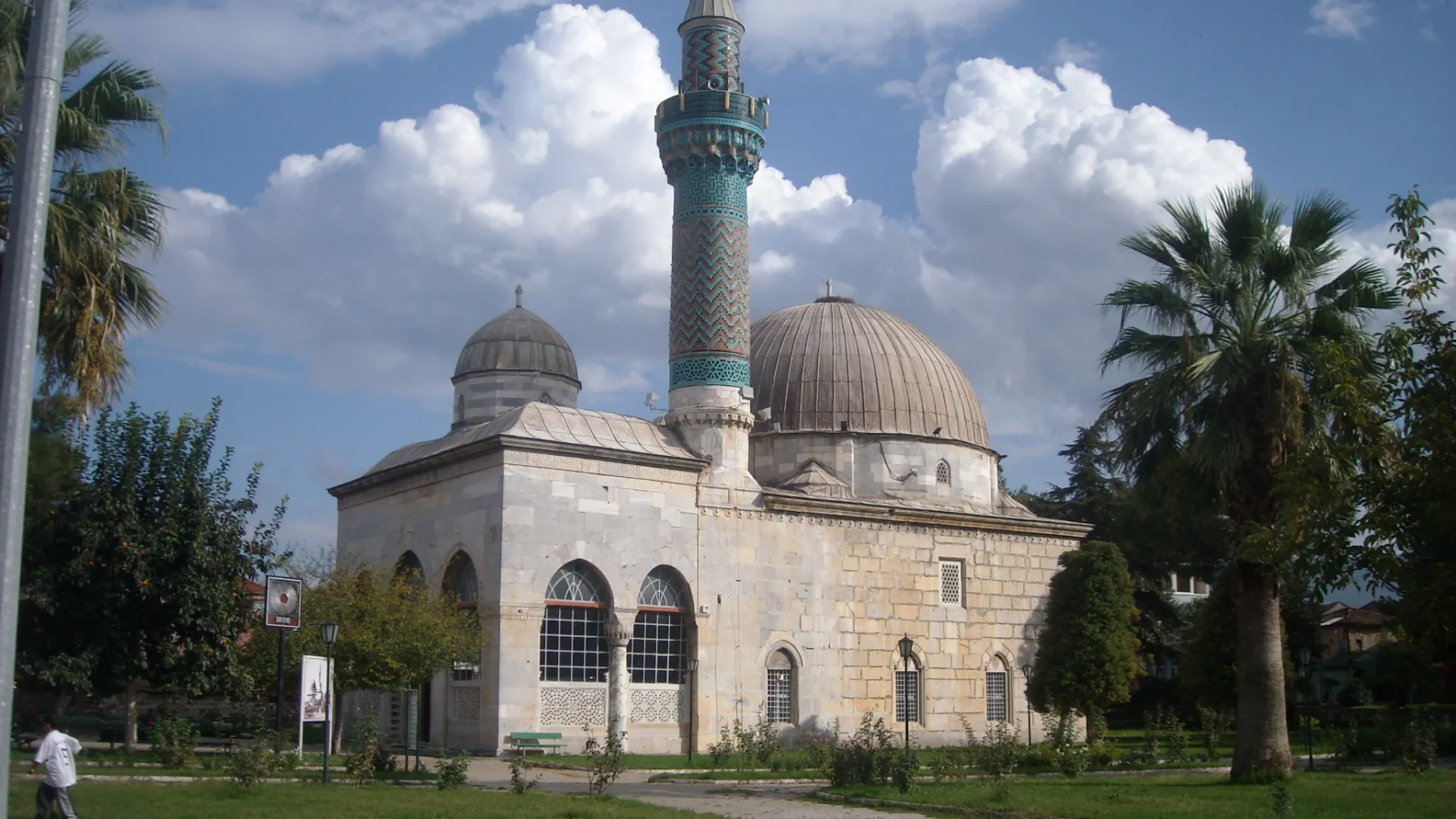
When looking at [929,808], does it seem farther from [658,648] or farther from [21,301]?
[658,648]

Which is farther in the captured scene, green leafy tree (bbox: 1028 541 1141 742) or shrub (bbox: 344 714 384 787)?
green leafy tree (bbox: 1028 541 1141 742)

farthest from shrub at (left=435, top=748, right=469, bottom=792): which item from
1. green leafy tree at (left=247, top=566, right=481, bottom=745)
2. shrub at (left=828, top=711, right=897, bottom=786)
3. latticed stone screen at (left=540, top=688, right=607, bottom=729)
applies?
latticed stone screen at (left=540, top=688, right=607, bottom=729)

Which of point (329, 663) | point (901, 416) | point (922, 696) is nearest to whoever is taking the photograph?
point (329, 663)

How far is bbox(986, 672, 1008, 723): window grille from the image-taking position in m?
31.5

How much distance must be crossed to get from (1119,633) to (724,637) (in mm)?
9117

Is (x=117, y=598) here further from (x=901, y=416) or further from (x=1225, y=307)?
(x=901, y=416)

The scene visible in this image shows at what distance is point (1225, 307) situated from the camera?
57.9 ft

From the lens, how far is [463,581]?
85.8 ft

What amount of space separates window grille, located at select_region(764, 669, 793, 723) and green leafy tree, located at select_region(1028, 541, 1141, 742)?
232 inches

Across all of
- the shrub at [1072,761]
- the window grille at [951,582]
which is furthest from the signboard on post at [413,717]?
the window grille at [951,582]

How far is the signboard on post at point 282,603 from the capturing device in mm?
16844

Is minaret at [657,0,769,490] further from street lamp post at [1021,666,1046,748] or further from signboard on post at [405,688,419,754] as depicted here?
street lamp post at [1021,666,1046,748]

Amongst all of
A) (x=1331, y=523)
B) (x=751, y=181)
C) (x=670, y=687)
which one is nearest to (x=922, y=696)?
(x=670, y=687)

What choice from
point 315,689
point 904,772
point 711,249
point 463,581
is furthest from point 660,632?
point 904,772
